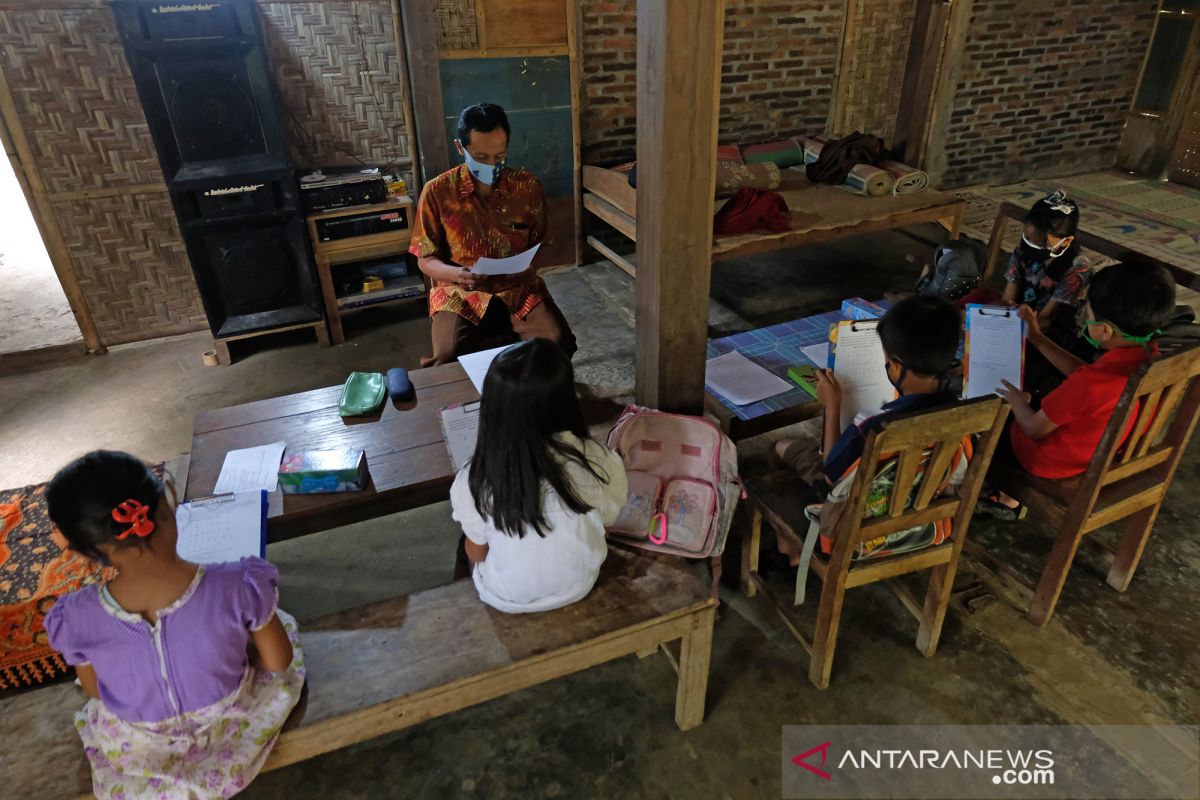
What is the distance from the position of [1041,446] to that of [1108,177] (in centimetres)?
606

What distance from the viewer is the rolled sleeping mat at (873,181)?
16.0 feet

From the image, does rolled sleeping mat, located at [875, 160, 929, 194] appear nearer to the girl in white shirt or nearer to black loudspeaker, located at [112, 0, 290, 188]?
black loudspeaker, located at [112, 0, 290, 188]

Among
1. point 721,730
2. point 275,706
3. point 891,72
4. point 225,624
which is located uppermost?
point 891,72

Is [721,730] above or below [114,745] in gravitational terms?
below

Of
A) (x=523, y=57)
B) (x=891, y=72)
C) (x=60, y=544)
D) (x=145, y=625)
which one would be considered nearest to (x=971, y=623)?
(x=145, y=625)

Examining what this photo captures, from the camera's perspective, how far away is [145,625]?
4.58 feet

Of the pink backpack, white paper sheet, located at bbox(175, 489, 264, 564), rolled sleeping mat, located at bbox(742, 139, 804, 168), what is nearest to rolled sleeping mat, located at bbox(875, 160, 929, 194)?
rolled sleeping mat, located at bbox(742, 139, 804, 168)

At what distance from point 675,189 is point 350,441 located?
1.28 m

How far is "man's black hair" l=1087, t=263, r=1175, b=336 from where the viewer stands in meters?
2.07

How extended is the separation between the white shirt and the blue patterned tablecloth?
3.34 ft

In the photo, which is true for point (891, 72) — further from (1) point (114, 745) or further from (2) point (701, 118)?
(1) point (114, 745)

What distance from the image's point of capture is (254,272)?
13.3 feet

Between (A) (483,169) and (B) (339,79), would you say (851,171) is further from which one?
(B) (339,79)

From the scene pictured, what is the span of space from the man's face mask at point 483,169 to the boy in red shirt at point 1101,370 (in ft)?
7.11
